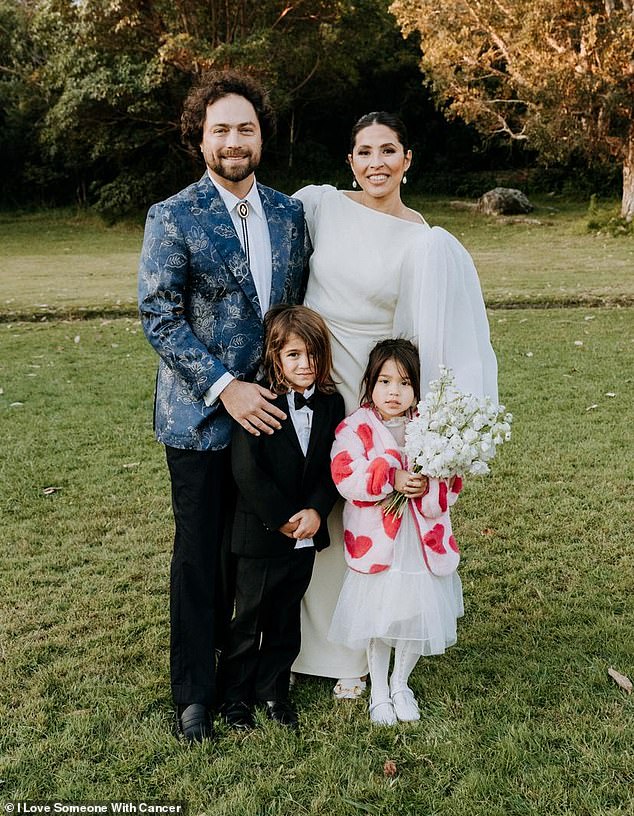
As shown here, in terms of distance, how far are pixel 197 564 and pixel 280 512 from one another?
1.20 feet

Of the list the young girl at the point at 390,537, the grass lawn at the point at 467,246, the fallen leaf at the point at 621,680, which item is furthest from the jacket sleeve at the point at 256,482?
the grass lawn at the point at 467,246

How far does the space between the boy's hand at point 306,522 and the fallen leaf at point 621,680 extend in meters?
1.29

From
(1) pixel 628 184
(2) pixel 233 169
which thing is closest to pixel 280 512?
(2) pixel 233 169

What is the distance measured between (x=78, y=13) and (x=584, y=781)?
2236cm

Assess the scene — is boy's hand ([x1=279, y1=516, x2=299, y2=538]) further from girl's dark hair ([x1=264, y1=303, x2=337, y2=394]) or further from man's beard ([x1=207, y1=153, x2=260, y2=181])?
man's beard ([x1=207, y1=153, x2=260, y2=181])

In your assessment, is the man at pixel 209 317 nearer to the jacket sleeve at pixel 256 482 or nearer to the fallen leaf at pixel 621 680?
the jacket sleeve at pixel 256 482

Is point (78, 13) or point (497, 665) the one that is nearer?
point (497, 665)

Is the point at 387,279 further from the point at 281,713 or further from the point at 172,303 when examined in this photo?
the point at 281,713

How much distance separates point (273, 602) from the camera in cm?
295

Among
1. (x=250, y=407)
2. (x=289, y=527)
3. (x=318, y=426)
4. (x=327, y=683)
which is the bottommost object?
(x=327, y=683)

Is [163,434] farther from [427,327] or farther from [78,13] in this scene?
[78,13]

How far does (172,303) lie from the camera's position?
273 cm

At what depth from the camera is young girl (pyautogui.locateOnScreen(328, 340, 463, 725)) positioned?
113 inches

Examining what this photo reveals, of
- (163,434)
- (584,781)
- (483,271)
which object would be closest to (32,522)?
(163,434)
